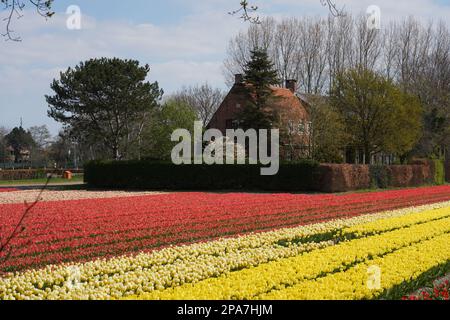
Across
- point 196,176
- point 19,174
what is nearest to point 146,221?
point 196,176

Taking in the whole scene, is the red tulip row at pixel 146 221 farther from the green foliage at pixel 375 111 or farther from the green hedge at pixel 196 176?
the green foliage at pixel 375 111

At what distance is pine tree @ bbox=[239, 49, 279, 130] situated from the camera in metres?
41.6

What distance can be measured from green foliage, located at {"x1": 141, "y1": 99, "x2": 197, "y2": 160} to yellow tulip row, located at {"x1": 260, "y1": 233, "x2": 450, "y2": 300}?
3755cm

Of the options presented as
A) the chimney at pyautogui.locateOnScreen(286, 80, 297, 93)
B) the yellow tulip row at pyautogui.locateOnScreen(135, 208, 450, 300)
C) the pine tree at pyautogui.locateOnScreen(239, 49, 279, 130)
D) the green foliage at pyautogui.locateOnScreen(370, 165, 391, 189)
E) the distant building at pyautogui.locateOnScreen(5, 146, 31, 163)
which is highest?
the chimney at pyautogui.locateOnScreen(286, 80, 297, 93)

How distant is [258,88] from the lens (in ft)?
140

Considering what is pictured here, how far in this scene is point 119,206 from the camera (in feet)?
73.2

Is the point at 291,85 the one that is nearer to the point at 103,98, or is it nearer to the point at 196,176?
the point at 103,98

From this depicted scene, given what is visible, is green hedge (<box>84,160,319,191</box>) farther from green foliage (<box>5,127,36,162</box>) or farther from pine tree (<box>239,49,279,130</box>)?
green foliage (<box>5,127,36,162</box>)

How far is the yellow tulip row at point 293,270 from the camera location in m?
7.43

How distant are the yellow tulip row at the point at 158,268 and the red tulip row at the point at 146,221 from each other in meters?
0.68

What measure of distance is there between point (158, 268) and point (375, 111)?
34.9 metres

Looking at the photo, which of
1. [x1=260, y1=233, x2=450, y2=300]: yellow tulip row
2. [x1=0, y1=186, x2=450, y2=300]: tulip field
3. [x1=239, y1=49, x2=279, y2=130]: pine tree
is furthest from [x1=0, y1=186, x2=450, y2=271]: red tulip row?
[x1=239, y1=49, x2=279, y2=130]: pine tree

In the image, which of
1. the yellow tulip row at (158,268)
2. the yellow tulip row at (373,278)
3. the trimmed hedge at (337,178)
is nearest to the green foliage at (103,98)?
the trimmed hedge at (337,178)
